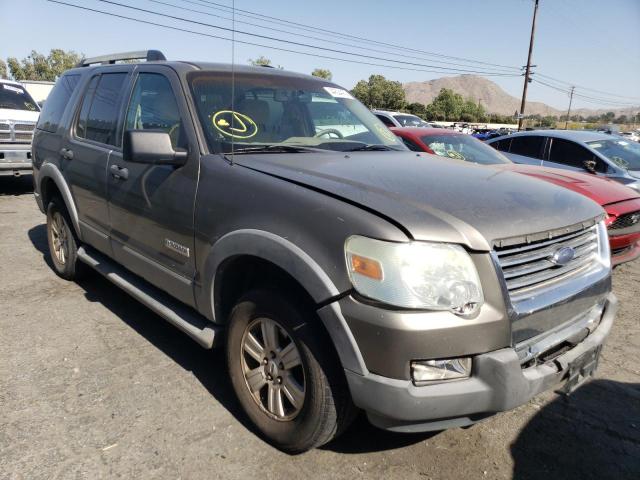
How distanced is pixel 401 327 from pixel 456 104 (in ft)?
264

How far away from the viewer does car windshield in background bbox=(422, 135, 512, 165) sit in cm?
665

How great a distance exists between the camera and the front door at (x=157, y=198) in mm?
2859

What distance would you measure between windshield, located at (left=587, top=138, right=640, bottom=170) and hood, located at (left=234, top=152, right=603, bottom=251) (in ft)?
18.0

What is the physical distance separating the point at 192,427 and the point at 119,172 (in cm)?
178

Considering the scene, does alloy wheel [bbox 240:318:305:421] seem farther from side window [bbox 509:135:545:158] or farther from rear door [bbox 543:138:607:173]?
side window [bbox 509:135:545:158]

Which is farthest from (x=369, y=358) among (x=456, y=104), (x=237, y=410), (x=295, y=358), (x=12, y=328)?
(x=456, y=104)

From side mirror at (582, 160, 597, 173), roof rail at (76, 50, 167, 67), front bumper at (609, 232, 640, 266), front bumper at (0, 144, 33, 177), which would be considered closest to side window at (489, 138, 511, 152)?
side mirror at (582, 160, 597, 173)

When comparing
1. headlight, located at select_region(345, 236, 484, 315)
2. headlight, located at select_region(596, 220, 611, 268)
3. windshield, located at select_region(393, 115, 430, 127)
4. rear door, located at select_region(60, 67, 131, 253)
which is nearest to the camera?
headlight, located at select_region(345, 236, 484, 315)

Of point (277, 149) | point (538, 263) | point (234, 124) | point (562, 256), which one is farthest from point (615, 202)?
point (234, 124)

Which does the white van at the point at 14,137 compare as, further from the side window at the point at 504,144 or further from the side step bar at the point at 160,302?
the side window at the point at 504,144

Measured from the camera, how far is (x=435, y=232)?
1.96 m

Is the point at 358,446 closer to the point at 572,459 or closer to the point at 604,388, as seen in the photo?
the point at 572,459

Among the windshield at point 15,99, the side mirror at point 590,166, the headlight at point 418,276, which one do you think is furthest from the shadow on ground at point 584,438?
the windshield at point 15,99

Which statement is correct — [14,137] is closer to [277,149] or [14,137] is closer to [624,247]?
[277,149]
